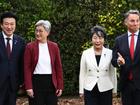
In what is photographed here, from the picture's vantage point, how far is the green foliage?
13.0 metres

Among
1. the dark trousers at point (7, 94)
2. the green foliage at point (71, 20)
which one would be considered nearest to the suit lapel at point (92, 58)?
the dark trousers at point (7, 94)

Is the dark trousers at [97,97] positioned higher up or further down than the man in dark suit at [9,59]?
further down

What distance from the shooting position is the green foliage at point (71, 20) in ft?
42.7

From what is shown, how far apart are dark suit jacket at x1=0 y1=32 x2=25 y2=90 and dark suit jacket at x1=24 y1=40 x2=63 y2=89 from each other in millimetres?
134

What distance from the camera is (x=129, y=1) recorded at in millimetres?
13039

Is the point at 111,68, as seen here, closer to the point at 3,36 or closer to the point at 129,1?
the point at 3,36

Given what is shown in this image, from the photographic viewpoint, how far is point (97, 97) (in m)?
8.21

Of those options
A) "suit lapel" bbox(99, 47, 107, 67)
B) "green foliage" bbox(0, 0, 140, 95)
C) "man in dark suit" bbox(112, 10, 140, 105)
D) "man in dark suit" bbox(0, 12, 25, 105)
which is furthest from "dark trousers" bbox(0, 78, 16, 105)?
"green foliage" bbox(0, 0, 140, 95)

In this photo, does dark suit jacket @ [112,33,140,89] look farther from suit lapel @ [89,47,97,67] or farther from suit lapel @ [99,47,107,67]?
suit lapel @ [89,47,97,67]

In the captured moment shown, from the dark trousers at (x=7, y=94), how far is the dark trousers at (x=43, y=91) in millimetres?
331

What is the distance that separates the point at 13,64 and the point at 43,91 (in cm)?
68

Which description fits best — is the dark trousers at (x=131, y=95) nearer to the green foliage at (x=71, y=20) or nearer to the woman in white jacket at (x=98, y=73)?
the woman in white jacket at (x=98, y=73)

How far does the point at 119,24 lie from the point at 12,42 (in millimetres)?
5534

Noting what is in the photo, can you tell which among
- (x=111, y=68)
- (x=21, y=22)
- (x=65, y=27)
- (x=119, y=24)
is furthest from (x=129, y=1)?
(x=111, y=68)
